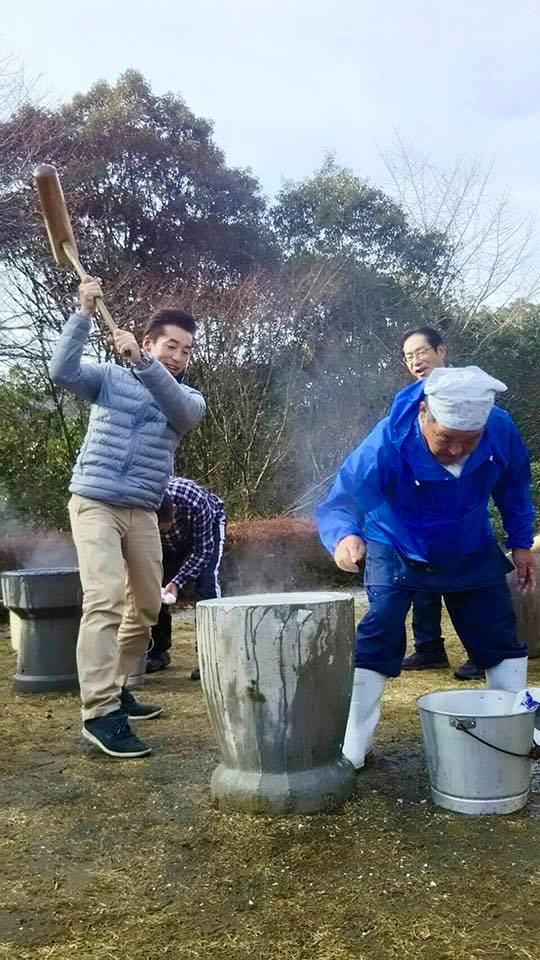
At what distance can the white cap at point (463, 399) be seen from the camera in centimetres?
282

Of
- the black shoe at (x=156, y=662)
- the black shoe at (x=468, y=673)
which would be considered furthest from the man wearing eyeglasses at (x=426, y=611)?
the black shoe at (x=156, y=662)

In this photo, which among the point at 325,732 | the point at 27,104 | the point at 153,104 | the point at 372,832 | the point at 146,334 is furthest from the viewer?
the point at 153,104

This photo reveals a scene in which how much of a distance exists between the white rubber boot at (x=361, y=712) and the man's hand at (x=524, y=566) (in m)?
0.73

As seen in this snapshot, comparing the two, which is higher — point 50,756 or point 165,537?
point 165,537

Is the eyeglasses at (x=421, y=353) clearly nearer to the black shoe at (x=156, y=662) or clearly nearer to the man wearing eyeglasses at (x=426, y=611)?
the man wearing eyeglasses at (x=426, y=611)

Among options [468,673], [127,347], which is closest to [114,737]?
[127,347]

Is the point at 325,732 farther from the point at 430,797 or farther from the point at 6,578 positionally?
the point at 6,578

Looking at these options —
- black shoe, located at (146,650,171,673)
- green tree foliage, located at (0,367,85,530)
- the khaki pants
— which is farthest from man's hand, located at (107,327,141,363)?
green tree foliage, located at (0,367,85,530)

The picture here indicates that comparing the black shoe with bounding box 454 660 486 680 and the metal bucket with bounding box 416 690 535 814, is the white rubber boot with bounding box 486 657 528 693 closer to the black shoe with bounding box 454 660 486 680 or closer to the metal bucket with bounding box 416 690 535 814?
the metal bucket with bounding box 416 690 535 814

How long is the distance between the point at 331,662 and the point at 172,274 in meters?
11.8

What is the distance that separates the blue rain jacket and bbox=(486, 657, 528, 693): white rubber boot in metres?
0.46

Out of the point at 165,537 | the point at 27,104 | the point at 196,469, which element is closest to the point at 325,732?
the point at 165,537

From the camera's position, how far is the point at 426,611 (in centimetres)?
517

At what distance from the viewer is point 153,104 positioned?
16.1 metres
